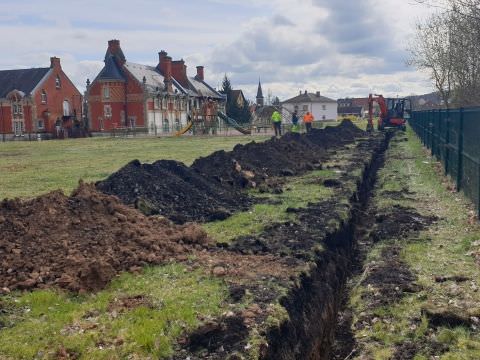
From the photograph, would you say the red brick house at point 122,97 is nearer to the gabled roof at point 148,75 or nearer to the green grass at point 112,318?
the gabled roof at point 148,75

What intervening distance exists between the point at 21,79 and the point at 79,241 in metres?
52.8

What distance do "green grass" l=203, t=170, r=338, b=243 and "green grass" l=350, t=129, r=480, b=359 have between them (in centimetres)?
149

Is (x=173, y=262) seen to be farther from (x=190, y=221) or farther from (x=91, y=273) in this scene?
(x=190, y=221)

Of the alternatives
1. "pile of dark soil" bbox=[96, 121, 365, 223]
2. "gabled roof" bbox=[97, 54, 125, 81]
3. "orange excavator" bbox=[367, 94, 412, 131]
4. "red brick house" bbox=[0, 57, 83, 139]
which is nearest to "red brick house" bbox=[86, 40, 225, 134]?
"gabled roof" bbox=[97, 54, 125, 81]

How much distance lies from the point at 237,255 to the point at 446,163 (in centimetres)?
880

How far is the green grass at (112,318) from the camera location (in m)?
4.05

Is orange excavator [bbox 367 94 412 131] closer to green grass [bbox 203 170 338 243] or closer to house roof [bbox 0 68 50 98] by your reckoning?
green grass [bbox 203 170 338 243]

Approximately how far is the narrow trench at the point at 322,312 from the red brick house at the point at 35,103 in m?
46.8

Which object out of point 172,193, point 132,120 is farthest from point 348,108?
point 172,193

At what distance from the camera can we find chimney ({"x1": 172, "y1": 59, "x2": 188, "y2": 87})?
6406cm

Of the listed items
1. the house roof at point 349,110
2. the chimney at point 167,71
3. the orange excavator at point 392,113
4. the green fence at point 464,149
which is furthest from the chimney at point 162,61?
the house roof at point 349,110

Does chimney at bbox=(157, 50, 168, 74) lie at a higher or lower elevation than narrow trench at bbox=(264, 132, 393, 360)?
higher

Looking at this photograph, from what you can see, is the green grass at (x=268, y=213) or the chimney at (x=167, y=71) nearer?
the green grass at (x=268, y=213)

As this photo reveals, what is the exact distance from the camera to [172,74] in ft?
210
